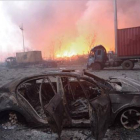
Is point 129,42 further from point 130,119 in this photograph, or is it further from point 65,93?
point 130,119

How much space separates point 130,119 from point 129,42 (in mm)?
13196

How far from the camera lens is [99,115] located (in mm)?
2660

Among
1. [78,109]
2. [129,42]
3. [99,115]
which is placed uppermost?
[129,42]

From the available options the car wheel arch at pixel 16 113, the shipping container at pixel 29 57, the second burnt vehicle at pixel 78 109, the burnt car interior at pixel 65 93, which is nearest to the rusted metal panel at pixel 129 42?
the burnt car interior at pixel 65 93

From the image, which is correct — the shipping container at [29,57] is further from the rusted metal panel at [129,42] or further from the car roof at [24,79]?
the car roof at [24,79]

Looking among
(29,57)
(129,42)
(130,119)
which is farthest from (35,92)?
(29,57)

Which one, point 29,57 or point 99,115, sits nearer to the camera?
point 99,115

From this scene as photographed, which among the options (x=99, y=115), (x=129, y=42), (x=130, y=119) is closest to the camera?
(x=99, y=115)

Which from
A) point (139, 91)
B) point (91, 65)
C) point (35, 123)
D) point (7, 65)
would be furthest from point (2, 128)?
point (7, 65)

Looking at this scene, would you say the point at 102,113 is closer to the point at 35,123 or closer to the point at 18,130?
the point at 35,123

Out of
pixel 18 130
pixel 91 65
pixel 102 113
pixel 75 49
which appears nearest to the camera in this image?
pixel 102 113

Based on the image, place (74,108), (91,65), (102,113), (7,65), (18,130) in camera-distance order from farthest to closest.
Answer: (7,65)
(91,65)
(74,108)
(18,130)
(102,113)

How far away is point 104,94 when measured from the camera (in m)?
3.11

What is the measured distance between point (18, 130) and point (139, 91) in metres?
2.74
